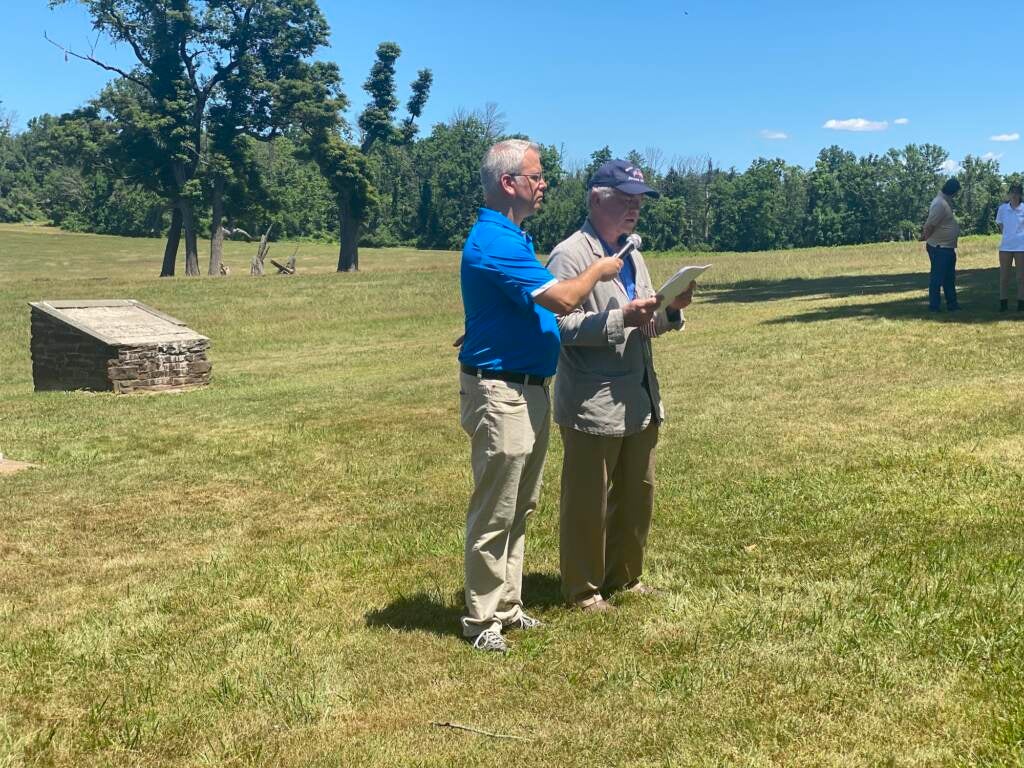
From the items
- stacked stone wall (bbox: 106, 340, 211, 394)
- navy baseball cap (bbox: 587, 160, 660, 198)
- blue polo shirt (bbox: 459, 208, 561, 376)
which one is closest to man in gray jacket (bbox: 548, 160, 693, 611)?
navy baseball cap (bbox: 587, 160, 660, 198)

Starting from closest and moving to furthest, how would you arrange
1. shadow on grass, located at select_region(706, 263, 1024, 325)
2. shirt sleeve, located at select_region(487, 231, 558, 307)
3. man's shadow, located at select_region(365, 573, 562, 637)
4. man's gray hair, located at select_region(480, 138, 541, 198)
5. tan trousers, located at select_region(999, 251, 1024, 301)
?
shirt sleeve, located at select_region(487, 231, 558, 307) → man's gray hair, located at select_region(480, 138, 541, 198) → man's shadow, located at select_region(365, 573, 562, 637) → tan trousers, located at select_region(999, 251, 1024, 301) → shadow on grass, located at select_region(706, 263, 1024, 325)

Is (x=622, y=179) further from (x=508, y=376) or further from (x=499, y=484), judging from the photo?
(x=499, y=484)

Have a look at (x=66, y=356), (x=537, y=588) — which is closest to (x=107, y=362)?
(x=66, y=356)

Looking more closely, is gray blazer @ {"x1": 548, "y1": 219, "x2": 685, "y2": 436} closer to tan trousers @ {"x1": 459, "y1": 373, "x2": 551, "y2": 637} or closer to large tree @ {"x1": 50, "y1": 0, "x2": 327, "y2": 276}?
tan trousers @ {"x1": 459, "y1": 373, "x2": 551, "y2": 637}

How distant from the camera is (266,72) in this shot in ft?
148

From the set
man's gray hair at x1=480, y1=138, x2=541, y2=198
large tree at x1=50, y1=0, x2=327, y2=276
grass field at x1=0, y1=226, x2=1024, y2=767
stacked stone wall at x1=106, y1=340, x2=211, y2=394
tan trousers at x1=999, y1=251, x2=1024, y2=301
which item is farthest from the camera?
large tree at x1=50, y1=0, x2=327, y2=276

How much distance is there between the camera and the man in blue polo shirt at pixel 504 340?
4309 mm

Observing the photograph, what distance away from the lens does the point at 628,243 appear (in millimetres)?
4691

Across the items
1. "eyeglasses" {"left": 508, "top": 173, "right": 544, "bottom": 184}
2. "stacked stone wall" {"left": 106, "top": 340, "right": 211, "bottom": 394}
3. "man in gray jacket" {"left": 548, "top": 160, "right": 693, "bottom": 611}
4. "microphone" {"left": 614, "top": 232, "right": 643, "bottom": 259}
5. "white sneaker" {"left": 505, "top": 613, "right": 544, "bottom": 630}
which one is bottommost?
"white sneaker" {"left": 505, "top": 613, "right": 544, "bottom": 630}

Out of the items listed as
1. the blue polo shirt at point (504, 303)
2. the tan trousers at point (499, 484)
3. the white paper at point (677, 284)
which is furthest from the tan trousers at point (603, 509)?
the white paper at point (677, 284)

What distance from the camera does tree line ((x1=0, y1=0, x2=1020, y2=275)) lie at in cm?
4288

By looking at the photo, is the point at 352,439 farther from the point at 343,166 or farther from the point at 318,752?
the point at 343,166

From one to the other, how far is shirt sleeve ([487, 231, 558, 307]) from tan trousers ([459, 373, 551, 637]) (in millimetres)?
408

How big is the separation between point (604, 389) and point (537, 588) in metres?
1.40
